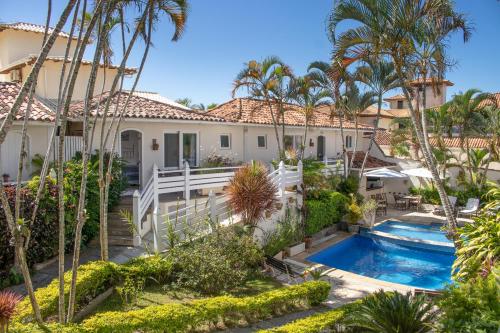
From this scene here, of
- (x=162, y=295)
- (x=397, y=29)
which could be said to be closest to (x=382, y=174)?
(x=397, y=29)

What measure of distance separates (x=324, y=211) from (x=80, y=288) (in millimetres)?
12765

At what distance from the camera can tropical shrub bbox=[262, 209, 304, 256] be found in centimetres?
1522

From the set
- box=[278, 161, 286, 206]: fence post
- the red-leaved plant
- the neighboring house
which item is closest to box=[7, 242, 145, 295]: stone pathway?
the neighboring house

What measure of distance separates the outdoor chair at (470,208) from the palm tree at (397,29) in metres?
13.8

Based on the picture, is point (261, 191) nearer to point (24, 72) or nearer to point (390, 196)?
point (24, 72)

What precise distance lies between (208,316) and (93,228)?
6.45 m

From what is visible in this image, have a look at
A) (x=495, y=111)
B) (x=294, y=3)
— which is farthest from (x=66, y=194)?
(x=495, y=111)

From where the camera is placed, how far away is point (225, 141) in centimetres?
2130

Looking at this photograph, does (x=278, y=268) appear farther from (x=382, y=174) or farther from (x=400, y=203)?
(x=400, y=203)

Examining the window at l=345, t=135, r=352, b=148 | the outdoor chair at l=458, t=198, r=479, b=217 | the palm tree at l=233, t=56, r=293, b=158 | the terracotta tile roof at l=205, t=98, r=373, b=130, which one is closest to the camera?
the palm tree at l=233, t=56, r=293, b=158

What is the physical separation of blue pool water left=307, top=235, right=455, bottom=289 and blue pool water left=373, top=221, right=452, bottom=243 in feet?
6.83

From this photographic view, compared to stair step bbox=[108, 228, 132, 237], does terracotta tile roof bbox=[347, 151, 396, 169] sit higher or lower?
higher

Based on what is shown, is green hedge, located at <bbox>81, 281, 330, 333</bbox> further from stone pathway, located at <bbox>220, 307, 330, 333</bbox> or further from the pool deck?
the pool deck

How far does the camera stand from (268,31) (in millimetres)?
20906
